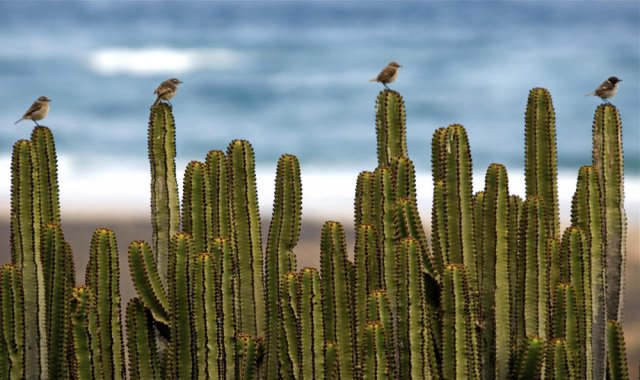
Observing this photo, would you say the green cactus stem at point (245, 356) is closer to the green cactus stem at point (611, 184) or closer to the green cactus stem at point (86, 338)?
the green cactus stem at point (86, 338)

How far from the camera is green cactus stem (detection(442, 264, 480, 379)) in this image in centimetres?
1509

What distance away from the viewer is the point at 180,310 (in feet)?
50.8

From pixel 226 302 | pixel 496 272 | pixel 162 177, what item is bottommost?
pixel 226 302

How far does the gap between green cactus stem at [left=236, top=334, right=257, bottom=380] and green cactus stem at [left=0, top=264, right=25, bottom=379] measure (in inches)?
97.6

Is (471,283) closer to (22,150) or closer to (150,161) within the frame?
(150,161)

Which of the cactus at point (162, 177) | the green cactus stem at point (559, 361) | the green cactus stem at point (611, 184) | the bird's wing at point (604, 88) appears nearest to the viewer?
the green cactus stem at point (559, 361)

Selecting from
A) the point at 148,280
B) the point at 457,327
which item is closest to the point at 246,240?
the point at 148,280

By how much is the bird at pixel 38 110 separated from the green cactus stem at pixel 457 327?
5245 mm

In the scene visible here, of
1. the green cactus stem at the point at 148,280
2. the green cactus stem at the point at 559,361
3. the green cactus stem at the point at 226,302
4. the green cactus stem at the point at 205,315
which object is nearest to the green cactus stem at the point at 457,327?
the green cactus stem at the point at 559,361

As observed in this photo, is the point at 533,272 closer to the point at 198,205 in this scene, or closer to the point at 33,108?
the point at 198,205

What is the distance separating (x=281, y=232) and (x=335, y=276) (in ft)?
3.67

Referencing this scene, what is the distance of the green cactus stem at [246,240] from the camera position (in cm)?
1628

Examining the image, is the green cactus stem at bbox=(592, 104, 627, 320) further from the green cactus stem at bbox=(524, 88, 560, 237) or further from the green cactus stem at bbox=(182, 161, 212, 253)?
the green cactus stem at bbox=(182, 161, 212, 253)

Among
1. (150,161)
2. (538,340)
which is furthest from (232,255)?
(538,340)
